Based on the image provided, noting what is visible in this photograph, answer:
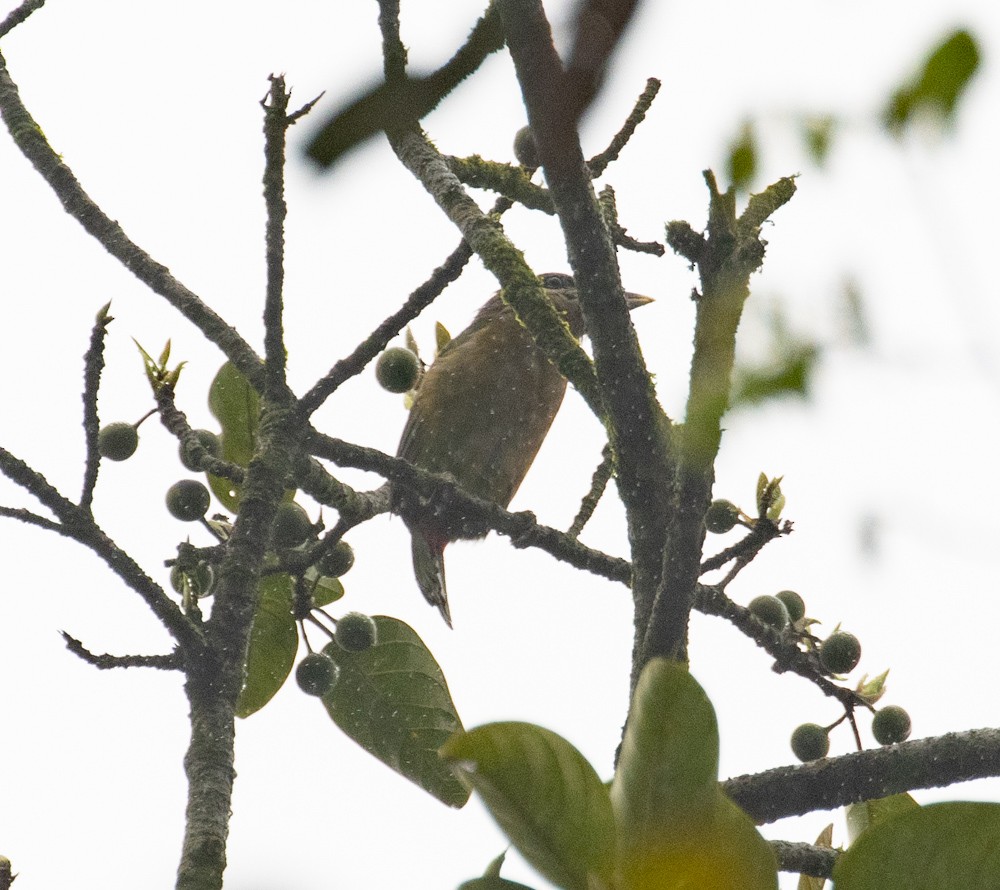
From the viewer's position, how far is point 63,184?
272cm

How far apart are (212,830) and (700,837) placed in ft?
4.26

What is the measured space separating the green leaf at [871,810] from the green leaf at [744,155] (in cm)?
153

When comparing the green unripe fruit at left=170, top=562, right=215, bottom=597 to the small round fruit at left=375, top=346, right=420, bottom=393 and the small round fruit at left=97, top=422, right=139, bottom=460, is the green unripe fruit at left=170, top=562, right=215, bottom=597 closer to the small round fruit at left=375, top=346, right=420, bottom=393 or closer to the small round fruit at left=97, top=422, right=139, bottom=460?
the small round fruit at left=97, top=422, right=139, bottom=460

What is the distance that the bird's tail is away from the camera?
5.86 m

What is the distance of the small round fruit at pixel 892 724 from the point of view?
285 centimetres

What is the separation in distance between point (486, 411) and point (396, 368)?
1.88m

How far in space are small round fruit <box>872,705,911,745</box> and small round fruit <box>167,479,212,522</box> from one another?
1713 mm

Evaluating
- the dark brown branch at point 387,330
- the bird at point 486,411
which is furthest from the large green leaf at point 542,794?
the bird at point 486,411

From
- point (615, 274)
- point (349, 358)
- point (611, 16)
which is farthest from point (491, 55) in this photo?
point (349, 358)

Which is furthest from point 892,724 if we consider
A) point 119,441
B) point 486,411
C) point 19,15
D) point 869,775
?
point 486,411

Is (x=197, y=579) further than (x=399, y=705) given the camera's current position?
No

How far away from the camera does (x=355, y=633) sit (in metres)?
2.93

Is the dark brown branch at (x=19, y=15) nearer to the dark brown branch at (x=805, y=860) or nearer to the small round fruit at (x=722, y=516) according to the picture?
the small round fruit at (x=722, y=516)

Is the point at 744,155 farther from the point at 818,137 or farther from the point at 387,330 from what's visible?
the point at 387,330
